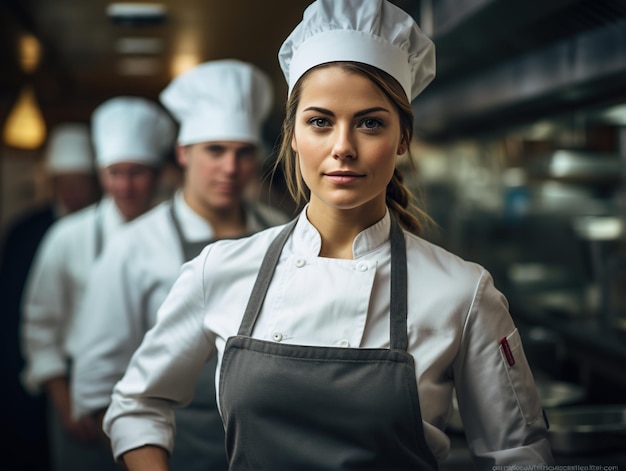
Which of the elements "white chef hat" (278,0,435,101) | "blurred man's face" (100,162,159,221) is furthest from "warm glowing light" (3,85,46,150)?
"white chef hat" (278,0,435,101)

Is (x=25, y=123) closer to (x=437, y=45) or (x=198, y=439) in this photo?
(x=437, y=45)

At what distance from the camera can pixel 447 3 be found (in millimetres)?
1659

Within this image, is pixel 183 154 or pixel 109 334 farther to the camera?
pixel 183 154

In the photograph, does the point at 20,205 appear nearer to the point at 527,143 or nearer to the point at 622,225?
the point at 527,143

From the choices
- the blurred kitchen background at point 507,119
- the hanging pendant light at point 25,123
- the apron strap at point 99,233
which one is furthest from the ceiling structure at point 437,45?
the apron strap at point 99,233

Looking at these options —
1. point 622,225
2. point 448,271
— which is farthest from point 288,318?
point 622,225

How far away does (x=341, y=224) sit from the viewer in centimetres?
105

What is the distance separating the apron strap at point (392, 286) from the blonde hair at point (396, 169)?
5 centimetres

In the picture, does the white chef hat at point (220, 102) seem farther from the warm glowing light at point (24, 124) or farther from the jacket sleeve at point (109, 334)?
the warm glowing light at point (24, 124)

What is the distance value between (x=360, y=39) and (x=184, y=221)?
749mm

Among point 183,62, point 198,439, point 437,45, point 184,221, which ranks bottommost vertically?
point 198,439

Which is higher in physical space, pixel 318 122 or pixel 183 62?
pixel 183 62

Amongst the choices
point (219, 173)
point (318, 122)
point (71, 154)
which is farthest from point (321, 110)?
point (71, 154)

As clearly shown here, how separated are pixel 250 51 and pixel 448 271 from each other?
2043mm
